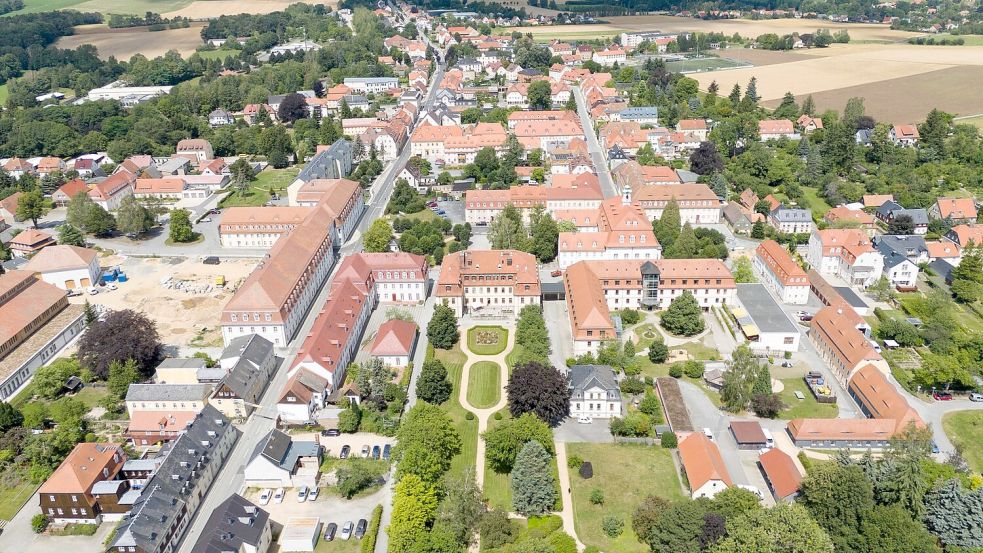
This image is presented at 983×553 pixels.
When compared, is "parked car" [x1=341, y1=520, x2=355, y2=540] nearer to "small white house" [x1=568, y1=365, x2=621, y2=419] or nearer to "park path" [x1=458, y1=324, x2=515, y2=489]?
"park path" [x1=458, y1=324, x2=515, y2=489]

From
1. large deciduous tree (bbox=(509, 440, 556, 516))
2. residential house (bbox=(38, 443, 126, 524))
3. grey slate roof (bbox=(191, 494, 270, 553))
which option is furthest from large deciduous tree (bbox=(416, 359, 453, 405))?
residential house (bbox=(38, 443, 126, 524))

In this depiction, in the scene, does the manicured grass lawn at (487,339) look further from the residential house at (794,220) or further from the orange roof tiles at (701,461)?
the residential house at (794,220)

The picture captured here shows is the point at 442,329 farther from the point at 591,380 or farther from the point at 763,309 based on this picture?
the point at 763,309

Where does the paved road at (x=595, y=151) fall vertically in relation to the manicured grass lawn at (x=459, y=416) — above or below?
above

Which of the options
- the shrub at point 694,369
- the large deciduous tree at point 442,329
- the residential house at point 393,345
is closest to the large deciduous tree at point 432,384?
the residential house at point 393,345

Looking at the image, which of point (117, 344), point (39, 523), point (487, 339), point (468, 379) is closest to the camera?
point (39, 523)

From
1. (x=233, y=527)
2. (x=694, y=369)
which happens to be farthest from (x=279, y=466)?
(x=694, y=369)

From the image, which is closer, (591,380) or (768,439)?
(768,439)
